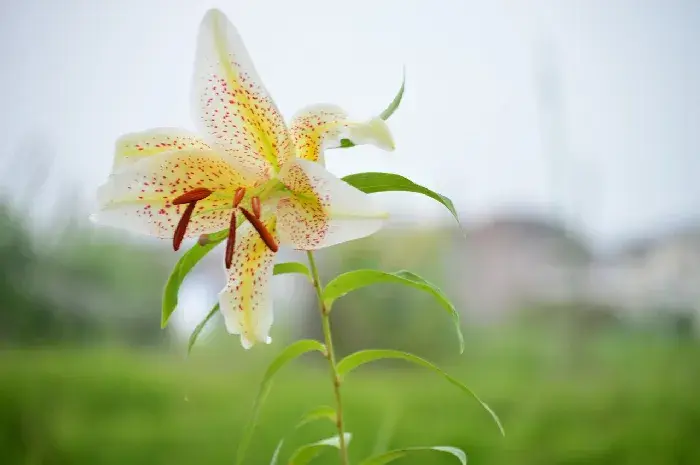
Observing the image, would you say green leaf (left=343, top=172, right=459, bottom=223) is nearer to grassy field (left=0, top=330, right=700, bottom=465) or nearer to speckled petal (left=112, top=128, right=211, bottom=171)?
speckled petal (left=112, top=128, right=211, bottom=171)

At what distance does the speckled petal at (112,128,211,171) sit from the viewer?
1.48 feet

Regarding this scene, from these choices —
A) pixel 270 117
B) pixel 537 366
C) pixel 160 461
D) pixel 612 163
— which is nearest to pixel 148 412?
pixel 160 461

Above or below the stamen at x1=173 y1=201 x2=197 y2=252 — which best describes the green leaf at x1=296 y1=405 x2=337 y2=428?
below

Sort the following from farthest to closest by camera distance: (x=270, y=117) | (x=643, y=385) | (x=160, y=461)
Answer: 1. (x=643, y=385)
2. (x=160, y=461)
3. (x=270, y=117)

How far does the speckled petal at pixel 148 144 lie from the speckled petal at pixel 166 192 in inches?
0.4

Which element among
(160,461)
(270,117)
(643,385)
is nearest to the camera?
(270,117)

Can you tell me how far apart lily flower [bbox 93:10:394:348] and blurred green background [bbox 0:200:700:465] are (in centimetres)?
58

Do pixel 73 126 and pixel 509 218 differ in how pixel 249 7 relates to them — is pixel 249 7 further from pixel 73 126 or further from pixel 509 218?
pixel 509 218

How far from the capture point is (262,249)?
0.46m

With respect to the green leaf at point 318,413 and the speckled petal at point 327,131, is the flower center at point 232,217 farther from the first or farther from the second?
the green leaf at point 318,413

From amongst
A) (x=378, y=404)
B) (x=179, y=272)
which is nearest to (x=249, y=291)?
(x=179, y=272)

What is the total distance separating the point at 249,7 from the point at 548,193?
0.58m

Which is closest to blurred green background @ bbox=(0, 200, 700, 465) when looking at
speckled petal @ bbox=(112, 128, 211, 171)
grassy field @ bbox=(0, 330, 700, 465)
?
grassy field @ bbox=(0, 330, 700, 465)

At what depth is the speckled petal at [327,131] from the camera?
396mm
